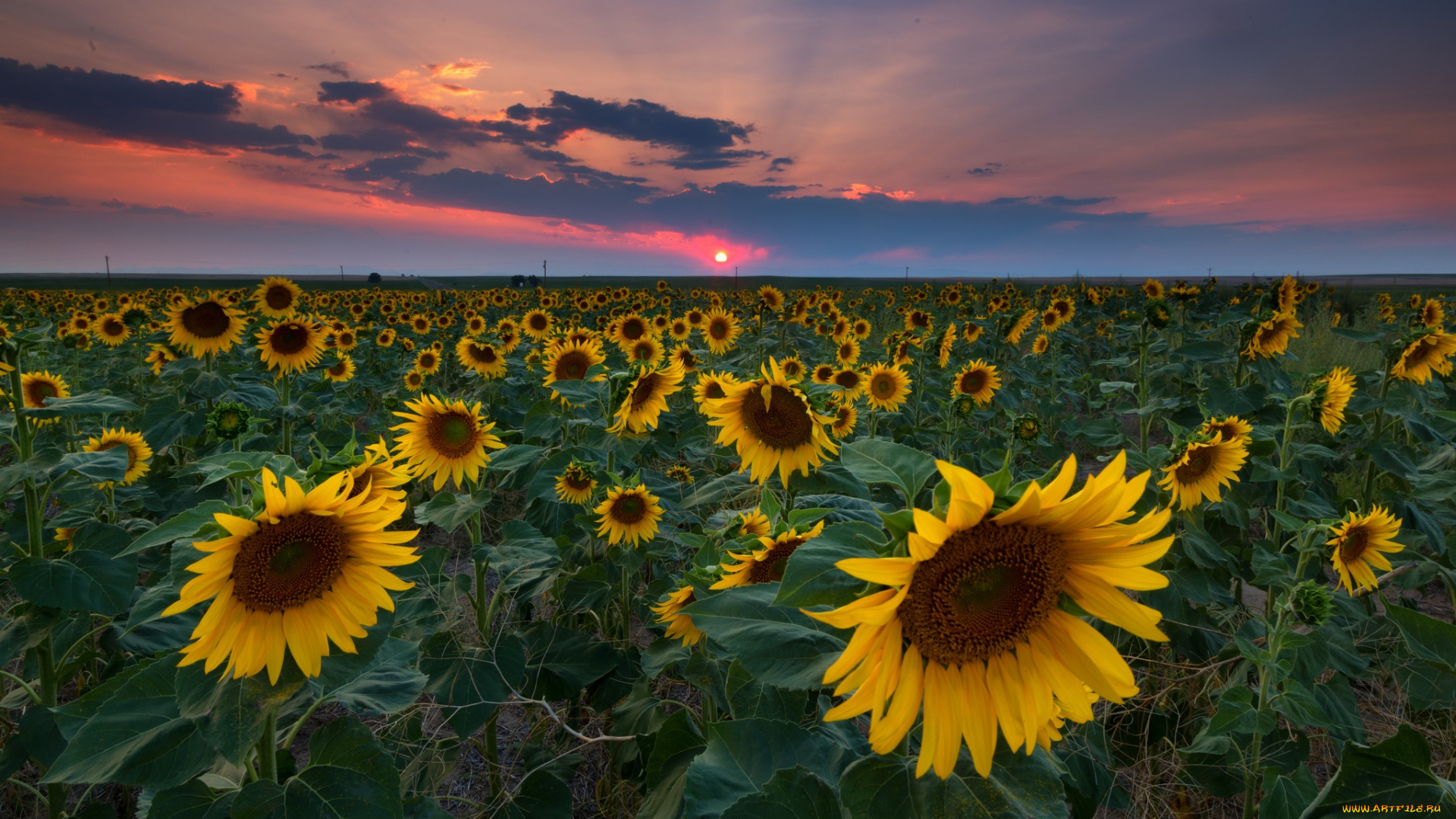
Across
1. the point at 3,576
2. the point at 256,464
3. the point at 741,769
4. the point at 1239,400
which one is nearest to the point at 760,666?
the point at 741,769

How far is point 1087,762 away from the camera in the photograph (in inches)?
88.4

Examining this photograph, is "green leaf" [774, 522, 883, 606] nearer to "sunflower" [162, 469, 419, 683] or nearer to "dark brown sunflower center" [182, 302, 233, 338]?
"sunflower" [162, 469, 419, 683]

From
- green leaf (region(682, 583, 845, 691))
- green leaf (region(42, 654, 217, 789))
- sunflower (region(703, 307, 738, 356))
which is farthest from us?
sunflower (region(703, 307, 738, 356))

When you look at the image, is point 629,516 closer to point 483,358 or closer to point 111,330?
point 483,358

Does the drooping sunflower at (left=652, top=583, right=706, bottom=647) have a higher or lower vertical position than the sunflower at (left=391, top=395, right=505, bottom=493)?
lower

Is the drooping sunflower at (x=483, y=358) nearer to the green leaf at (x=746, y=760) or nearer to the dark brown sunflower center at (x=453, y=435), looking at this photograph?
the dark brown sunflower center at (x=453, y=435)

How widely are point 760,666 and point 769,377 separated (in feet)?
4.92

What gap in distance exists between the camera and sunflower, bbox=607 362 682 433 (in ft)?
10.9

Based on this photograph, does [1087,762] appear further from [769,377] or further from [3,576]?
[3,576]

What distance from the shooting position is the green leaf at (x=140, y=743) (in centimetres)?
136

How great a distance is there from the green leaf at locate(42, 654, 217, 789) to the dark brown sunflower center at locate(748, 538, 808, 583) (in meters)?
1.23

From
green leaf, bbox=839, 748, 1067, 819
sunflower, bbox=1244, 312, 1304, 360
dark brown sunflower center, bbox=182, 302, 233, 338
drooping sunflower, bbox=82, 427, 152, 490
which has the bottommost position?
drooping sunflower, bbox=82, 427, 152, 490

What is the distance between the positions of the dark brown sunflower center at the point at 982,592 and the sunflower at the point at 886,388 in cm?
522

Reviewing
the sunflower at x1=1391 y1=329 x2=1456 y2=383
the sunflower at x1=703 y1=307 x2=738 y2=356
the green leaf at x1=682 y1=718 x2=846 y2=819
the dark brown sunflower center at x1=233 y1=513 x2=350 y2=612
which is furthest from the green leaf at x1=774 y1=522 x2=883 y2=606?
the sunflower at x1=703 y1=307 x2=738 y2=356
